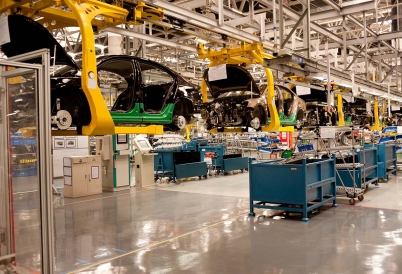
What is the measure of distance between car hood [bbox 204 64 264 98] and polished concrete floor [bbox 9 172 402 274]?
2556 mm

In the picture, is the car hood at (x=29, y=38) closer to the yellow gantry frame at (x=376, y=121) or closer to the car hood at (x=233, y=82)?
the car hood at (x=233, y=82)

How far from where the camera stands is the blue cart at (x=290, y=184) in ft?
20.9

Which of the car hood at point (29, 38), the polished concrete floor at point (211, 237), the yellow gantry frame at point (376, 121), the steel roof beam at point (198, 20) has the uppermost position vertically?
the steel roof beam at point (198, 20)

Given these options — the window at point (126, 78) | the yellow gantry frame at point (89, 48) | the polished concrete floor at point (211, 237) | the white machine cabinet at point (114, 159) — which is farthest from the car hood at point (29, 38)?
the white machine cabinet at point (114, 159)

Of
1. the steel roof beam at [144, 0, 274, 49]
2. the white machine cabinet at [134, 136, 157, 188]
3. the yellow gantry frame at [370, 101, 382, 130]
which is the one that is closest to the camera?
the steel roof beam at [144, 0, 274, 49]

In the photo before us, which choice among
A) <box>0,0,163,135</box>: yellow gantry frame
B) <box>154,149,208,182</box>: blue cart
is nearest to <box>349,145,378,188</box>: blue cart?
<box>154,149,208,182</box>: blue cart

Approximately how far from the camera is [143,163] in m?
11.0

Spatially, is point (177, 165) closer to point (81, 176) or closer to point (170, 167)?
point (170, 167)

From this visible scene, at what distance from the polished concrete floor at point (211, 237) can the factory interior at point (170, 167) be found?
27 mm

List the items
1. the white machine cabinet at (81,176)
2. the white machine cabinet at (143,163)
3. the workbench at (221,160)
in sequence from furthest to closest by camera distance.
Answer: the workbench at (221,160), the white machine cabinet at (143,163), the white machine cabinet at (81,176)

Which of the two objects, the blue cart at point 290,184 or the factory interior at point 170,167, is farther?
the blue cart at point 290,184

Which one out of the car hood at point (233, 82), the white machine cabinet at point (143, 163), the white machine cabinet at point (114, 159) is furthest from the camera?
the white machine cabinet at point (143, 163)

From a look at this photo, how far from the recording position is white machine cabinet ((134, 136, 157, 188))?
10875mm

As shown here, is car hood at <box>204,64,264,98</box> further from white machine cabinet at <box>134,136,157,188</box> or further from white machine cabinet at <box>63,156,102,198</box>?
white machine cabinet at <box>63,156,102,198</box>
